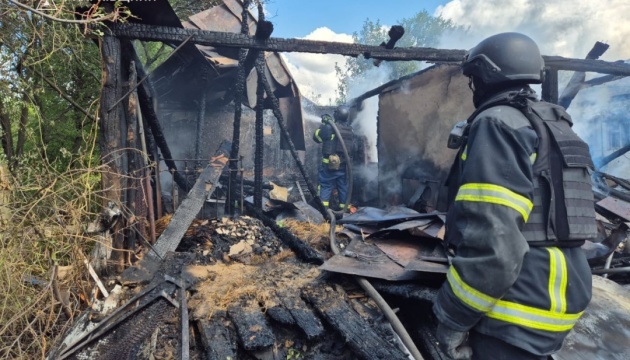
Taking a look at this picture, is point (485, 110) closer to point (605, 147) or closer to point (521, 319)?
point (521, 319)

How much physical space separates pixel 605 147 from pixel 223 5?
15.7m

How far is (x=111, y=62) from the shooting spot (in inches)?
155

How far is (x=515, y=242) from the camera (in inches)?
55.0

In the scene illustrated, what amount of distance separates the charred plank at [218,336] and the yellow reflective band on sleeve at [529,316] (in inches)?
→ 75.7

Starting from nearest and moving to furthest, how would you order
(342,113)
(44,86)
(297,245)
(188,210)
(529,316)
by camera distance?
(529,316) < (297,245) < (188,210) < (44,86) < (342,113)

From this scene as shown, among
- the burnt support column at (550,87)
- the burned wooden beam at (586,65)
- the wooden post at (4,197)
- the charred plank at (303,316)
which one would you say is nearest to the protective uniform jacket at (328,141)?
the burnt support column at (550,87)

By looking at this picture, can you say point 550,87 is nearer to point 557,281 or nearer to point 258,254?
point 557,281

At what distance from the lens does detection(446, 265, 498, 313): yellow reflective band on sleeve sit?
4.78 feet

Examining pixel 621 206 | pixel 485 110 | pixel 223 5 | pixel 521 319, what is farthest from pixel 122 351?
pixel 223 5

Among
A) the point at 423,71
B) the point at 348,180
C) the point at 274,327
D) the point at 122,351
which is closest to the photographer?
the point at 122,351

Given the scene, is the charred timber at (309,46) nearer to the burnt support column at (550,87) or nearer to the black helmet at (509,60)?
the burnt support column at (550,87)

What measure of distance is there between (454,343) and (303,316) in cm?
156

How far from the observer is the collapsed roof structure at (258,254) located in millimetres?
2666

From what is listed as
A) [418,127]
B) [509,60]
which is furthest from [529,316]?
[418,127]
